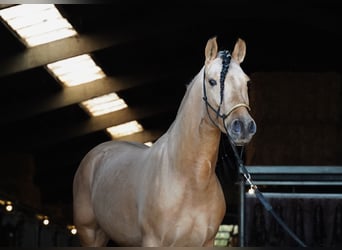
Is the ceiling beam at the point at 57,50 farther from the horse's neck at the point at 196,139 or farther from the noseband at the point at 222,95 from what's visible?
the noseband at the point at 222,95

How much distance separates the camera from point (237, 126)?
6.06 meters

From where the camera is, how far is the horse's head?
604 cm

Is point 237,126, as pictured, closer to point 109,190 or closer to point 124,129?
point 109,190

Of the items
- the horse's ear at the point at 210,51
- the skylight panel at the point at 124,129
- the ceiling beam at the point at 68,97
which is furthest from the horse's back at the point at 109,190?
the skylight panel at the point at 124,129

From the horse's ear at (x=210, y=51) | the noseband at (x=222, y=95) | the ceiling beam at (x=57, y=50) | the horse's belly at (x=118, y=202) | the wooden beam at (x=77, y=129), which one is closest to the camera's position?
the noseband at (x=222, y=95)

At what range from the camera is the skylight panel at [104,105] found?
2010 cm

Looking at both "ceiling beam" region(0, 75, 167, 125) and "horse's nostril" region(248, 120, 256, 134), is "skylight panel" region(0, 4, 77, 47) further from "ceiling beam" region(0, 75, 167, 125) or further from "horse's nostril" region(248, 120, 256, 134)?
"horse's nostril" region(248, 120, 256, 134)

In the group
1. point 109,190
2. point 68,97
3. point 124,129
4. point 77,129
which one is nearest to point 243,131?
point 109,190

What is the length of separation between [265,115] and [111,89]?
4441 mm

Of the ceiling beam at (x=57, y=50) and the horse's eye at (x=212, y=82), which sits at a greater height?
the ceiling beam at (x=57, y=50)

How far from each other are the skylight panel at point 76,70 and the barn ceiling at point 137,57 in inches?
4.6

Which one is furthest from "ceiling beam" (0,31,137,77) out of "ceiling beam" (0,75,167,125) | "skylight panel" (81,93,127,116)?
"skylight panel" (81,93,127,116)

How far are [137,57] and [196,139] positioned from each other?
1177 cm

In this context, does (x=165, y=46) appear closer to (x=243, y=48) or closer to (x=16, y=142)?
(x=16, y=142)
